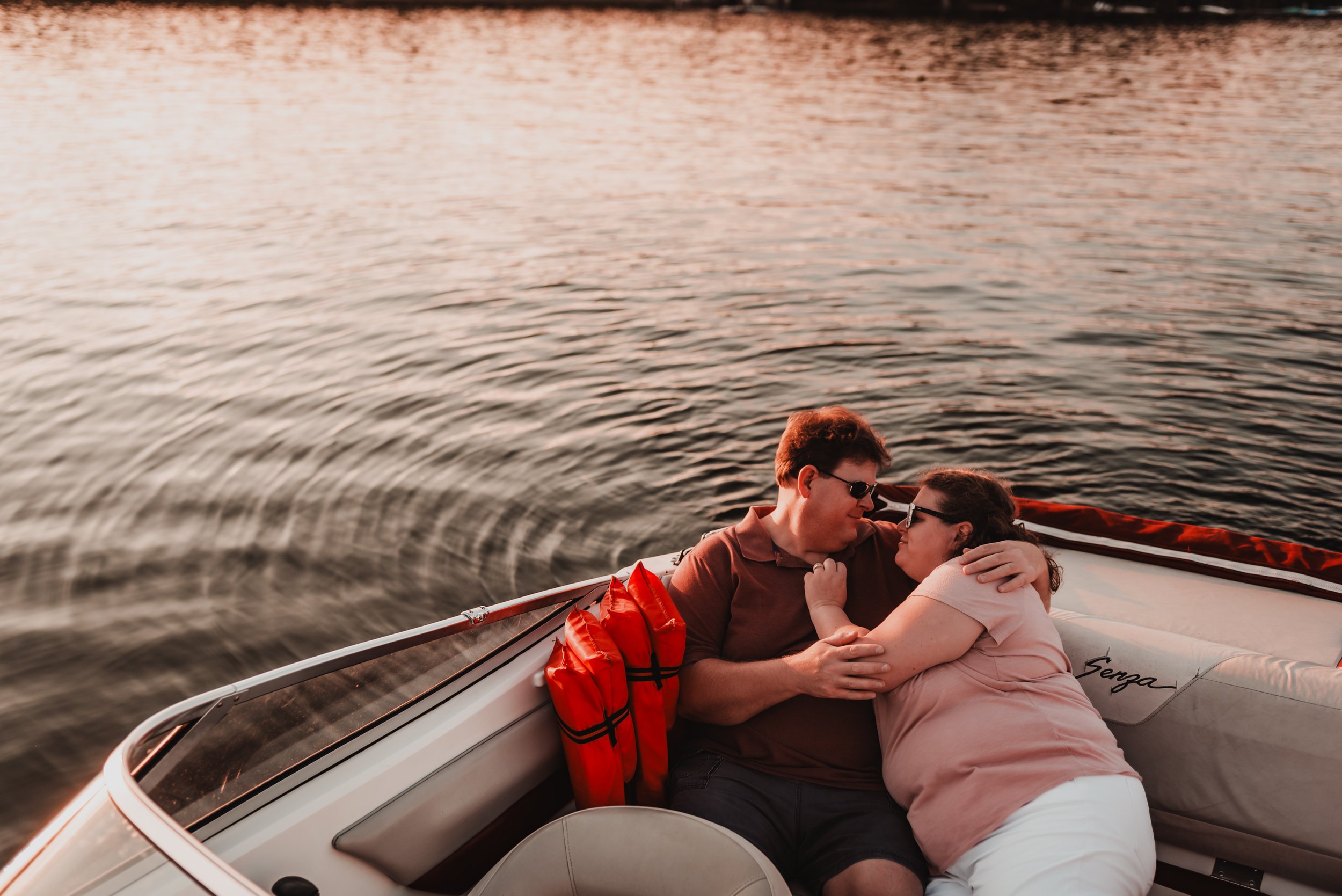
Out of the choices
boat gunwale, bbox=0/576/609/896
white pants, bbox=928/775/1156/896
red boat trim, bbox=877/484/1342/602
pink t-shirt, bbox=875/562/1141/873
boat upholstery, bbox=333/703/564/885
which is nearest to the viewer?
boat gunwale, bbox=0/576/609/896

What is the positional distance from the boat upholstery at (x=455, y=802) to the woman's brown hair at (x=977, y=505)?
3.95 ft

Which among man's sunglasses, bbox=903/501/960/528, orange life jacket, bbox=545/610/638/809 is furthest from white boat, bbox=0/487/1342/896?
man's sunglasses, bbox=903/501/960/528

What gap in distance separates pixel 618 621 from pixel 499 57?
38.2m

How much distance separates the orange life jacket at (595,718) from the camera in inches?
93.7

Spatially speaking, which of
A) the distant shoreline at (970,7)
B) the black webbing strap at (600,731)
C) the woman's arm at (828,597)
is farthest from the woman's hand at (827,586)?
the distant shoreline at (970,7)

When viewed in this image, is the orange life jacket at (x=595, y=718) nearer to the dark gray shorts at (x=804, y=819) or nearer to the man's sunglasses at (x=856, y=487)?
the dark gray shorts at (x=804, y=819)

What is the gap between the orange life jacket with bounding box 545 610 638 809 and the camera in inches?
93.7

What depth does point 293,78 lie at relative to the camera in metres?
28.2

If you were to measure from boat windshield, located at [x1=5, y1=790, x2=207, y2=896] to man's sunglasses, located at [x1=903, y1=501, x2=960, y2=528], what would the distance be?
1803mm

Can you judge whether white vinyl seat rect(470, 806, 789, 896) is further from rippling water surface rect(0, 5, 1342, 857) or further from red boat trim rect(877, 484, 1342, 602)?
rippling water surface rect(0, 5, 1342, 857)

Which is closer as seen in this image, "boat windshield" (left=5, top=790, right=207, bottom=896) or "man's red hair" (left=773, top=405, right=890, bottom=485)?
"boat windshield" (left=5, top=790, right=207, bottom=896)

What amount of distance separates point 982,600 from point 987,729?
293 millimetres

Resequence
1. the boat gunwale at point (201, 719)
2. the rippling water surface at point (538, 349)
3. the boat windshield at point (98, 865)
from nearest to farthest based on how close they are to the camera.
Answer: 1. the boat gunwale at point (201, 719)
2. the boat windshield at point (98, 865)
3. the rippling water surface at point (538, 349)

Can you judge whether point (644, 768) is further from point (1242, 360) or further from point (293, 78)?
point (293, 78)
